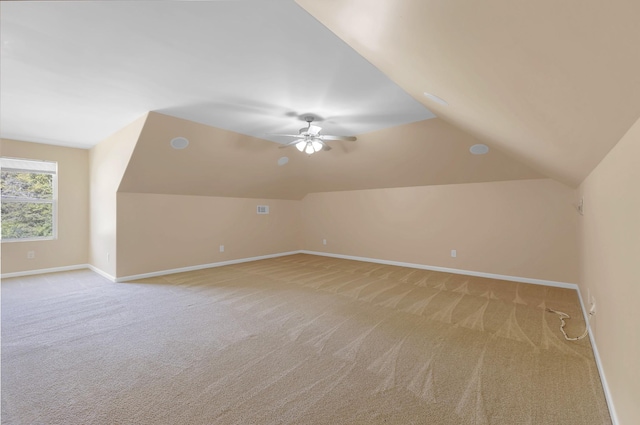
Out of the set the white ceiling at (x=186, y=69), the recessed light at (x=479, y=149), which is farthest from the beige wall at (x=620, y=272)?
the recessed light at (x=479, y=149)

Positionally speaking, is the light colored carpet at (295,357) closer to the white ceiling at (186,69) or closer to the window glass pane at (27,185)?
the window glass pane at (27,185)

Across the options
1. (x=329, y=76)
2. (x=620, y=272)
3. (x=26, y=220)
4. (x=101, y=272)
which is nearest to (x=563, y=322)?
(x=620, y=272)

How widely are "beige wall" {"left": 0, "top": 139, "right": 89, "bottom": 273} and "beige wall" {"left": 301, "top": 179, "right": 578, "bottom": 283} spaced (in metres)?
5.49

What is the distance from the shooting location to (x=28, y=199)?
487cm

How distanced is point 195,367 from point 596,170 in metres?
3.70

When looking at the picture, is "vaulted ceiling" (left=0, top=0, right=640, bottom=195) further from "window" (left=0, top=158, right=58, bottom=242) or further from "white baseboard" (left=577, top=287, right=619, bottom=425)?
"white baseboard" (left=577, top=287, right=619, bottom=425)

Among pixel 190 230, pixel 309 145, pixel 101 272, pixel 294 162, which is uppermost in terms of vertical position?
pixel 294 162

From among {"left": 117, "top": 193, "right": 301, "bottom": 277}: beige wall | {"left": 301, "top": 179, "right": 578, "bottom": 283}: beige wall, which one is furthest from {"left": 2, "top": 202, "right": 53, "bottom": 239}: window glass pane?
{"left": 301, "top": 179, "right": 578, "bottom": 283}: beige wall

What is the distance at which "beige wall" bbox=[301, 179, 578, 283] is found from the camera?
427cm

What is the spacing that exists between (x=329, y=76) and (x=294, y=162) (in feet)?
10.8

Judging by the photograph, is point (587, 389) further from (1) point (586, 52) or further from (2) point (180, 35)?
(2) point (180, 35)

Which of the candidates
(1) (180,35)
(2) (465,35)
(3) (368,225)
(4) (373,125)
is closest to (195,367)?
(1) (180,35)

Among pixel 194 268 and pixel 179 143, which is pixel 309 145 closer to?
pixel 179 143

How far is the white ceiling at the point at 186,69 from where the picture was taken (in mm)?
1742
